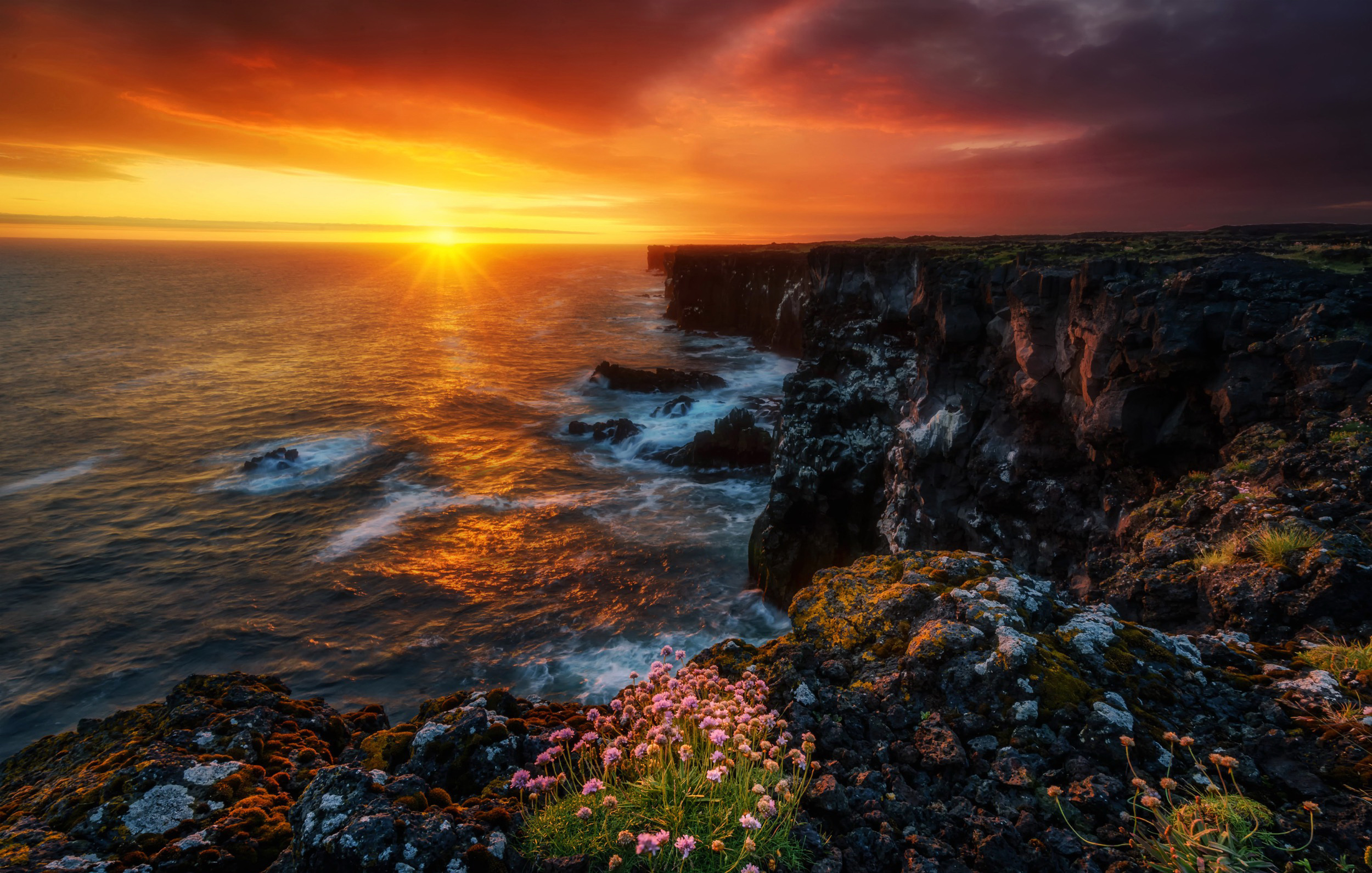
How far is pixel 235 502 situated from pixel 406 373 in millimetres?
32560

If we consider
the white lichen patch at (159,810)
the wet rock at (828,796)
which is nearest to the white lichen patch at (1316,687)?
the wet rock at (828,796)

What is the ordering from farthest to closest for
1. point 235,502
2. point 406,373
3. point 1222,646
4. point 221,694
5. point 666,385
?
1. point 406,373
2. point 666,385
3. point 235,502
4. point 221,694
5. point 1222,646

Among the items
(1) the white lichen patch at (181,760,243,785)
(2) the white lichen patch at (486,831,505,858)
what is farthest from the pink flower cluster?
(1) the white lichen patch at (181,760,243,785)

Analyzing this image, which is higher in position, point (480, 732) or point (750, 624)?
point (480, 732)

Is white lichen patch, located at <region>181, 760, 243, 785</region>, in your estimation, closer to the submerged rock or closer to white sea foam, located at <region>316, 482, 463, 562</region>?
white sea foam, located at <region>316, 482, 463, 562</region>

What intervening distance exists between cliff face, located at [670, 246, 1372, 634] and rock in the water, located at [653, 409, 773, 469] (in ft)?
24.3

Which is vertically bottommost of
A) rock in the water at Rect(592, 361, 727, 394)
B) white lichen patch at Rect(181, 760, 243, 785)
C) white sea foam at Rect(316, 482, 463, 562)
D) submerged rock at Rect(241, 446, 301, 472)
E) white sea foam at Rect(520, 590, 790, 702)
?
white sea foam at Rect(520, 590, 790, 702)

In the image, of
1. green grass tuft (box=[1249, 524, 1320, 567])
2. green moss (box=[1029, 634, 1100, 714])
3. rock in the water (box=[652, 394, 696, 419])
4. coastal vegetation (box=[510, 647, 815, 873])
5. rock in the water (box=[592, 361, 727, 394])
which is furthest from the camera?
rock in the water (box=[592, 361, 727, 394])

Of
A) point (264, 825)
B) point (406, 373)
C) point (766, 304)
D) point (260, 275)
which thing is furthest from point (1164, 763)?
point (260, 275)

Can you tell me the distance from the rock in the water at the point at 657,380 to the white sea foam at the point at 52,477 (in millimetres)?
38451

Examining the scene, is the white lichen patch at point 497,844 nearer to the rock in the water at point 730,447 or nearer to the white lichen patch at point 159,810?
the white lichen patch at point 159,810

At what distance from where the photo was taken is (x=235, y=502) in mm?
34062

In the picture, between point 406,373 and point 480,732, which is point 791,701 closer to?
point 480,732

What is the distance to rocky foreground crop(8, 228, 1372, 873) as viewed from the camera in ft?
13.6
